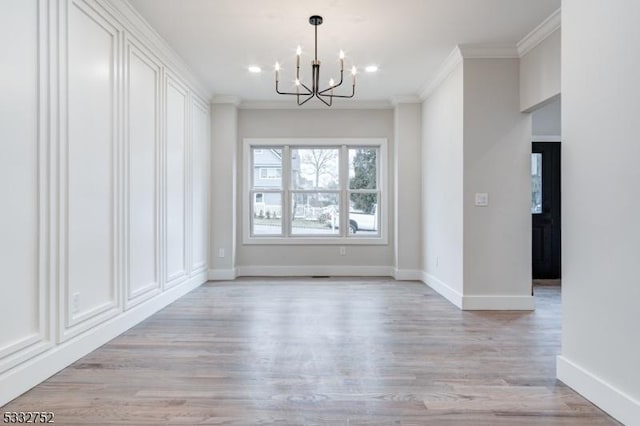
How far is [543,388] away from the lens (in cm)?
211

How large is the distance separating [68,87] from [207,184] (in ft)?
9.95

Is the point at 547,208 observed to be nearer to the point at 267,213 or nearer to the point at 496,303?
the point at 496,303

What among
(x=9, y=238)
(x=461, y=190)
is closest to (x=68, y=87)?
(x=9, y=238)

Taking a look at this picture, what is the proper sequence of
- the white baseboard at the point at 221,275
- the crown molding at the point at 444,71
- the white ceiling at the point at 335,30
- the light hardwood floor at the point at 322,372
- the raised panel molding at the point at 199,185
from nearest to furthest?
the light hardwood floor at the point at 322,372 → the white ceiling at the point at 335,30 → the crown molding at the point at 444,71 → the raised panel molding at the point at 199,185 → the white baseboard at the point at 221,275

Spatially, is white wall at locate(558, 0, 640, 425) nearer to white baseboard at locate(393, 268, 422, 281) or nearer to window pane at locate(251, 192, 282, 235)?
white baseboard at locate(393, 268, 422, 281)

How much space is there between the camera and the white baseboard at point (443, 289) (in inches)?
156

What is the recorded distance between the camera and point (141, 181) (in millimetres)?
3357

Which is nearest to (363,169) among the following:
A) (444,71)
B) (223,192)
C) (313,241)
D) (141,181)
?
(313,241)

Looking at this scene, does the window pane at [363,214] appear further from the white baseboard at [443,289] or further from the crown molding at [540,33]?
the crown molding at [540,33]

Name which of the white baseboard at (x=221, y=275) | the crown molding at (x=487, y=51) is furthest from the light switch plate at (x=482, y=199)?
the white baseboard at (x=221, y=275)

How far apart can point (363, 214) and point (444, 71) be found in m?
2.44

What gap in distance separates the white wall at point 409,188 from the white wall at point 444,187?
139 millimetres

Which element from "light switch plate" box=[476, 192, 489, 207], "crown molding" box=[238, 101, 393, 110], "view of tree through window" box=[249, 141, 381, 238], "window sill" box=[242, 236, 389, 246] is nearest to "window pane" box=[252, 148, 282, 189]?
"view of tree through window" box=[249, 141, 381, 238]

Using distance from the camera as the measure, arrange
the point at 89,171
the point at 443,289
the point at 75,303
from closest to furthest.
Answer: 1. the point at 75,303
2. the point at 89,171
3. the point at 443,289
